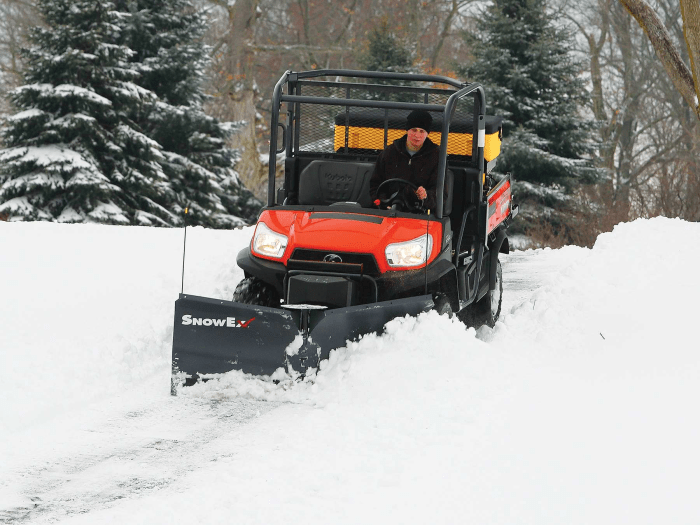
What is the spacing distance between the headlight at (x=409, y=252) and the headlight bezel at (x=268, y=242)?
0.74m

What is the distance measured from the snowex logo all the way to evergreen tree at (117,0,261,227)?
1604 cm

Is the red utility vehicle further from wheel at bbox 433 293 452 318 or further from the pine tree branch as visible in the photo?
the pine tree branch

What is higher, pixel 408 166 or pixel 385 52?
pixel 385 52

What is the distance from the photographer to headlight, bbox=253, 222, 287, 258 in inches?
243

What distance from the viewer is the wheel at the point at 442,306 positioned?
6039 millimetres

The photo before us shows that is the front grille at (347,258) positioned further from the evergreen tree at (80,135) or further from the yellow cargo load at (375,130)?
the evergreen tree at (80,135)

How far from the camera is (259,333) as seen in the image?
553 cm

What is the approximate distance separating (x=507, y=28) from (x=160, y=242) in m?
12.0

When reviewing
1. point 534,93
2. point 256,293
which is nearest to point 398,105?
point 256,293

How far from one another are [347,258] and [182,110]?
16567mm

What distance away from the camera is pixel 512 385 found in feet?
18.3

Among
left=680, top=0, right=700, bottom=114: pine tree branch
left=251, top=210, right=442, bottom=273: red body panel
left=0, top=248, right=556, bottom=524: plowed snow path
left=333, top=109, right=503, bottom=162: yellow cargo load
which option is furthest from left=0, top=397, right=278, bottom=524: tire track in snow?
left=680, top=0, right=700, bottom=114: pine tree branch

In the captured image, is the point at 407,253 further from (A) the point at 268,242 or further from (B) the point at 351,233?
(A) the point at 268,242

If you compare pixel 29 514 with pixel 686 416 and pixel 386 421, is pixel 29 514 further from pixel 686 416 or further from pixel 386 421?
pixel 686 416
